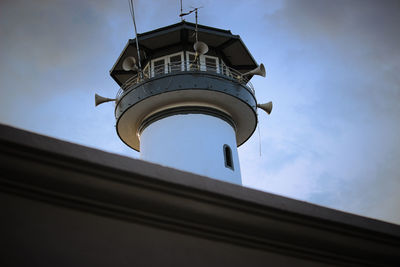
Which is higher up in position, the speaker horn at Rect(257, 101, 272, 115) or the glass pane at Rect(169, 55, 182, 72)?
the glass pane at Rect(169, 55, 182, 72)

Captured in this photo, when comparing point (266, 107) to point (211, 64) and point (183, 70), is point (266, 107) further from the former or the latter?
→ point (183, 70)

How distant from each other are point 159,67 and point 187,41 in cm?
149

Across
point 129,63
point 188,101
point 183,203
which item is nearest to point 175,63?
point 129,63

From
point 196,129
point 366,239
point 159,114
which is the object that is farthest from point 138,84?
point 366,239

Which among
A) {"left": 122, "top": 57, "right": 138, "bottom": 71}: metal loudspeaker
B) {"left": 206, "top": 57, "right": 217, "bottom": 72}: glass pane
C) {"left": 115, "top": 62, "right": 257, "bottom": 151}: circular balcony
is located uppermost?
{"left": 206, "top": 57, "right": 217, "bottom": 72}: glass pane

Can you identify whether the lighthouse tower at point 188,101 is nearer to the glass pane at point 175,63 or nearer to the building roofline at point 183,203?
the glass pane at point 175,63

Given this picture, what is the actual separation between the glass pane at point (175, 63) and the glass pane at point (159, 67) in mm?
Answer: 334

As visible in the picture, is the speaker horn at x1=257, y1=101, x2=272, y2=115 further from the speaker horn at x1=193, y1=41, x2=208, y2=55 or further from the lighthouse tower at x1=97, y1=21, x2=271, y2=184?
the speaker horn at x1=193, y1=41, x2=208, y2=55

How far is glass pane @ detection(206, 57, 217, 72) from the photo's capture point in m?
16.8

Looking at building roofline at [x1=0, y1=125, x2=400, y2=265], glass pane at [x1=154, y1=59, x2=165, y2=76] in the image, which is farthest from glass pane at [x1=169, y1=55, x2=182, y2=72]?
building roofline at [x1=0, y1=125, x2=400, y2=265]

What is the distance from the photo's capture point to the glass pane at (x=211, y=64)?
16.8m

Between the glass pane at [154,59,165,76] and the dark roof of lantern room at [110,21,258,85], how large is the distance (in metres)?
0.56

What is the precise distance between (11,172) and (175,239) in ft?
3.45

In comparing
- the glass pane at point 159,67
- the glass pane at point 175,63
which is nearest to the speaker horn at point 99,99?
the glass pane at point 159,67
